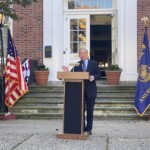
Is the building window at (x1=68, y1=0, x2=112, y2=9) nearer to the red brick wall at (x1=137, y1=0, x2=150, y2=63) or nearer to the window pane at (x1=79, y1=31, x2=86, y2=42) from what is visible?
the window pane at (x1=79, y1=31, x2=86, y2=42)

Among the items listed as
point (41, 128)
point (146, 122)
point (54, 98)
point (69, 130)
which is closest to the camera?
point (69, 130)

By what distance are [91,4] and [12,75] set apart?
5.23 m

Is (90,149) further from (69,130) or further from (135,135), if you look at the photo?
(135,135)

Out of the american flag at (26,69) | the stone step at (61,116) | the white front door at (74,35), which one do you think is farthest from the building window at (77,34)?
the stone step at (61,116)

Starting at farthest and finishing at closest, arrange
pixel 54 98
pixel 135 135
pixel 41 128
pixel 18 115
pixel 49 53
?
pixel 49 53, pixel 54 98, pixel 18 115, pixel 41 128, pixel 135 135

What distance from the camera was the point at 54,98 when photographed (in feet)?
38.9

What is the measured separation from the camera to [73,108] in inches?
301

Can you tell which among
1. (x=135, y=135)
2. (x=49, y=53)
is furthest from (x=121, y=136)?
(x=49, y=53)

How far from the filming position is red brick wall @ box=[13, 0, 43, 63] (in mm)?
14328

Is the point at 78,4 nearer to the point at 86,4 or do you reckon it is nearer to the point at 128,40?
the point at 86,4

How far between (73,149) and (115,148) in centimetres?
74

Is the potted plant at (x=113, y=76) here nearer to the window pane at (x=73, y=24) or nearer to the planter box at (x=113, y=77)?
the planter box at (x=113, y=77)

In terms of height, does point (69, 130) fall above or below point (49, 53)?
below

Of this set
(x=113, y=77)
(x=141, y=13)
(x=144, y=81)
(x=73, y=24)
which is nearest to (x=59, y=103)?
(x=113, y=77)
